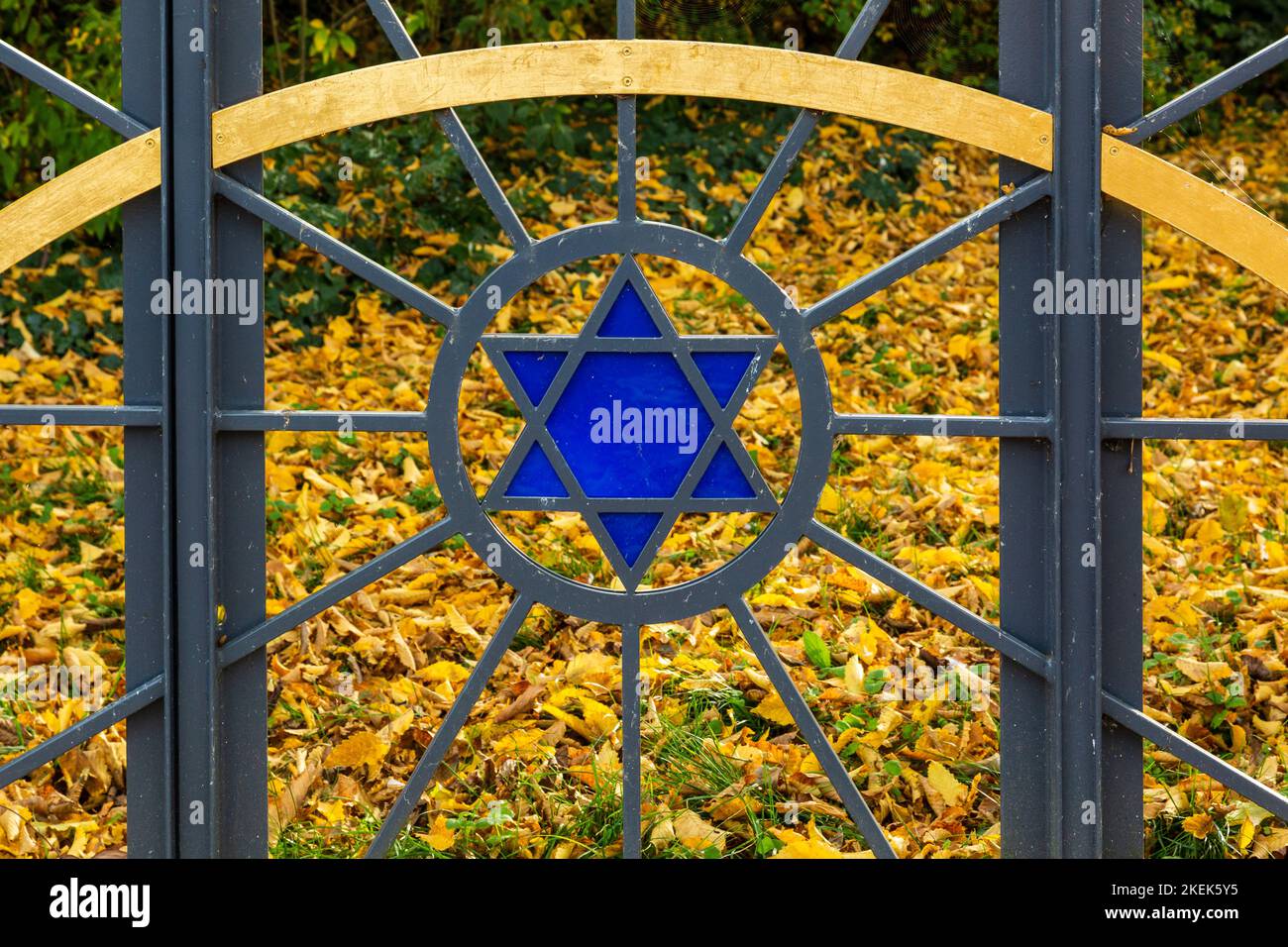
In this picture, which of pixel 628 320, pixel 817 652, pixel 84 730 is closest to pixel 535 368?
pixel 628 320

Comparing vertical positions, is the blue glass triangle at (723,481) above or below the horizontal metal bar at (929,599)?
above

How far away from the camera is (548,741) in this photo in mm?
3666

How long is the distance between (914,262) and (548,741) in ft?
5.76

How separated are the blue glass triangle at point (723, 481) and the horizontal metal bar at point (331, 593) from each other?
50cm

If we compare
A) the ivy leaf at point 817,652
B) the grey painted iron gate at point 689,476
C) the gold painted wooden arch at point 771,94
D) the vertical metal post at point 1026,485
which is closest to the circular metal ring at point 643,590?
the grey painted iron gate at point 689,476

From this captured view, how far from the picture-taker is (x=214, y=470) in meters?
2.67

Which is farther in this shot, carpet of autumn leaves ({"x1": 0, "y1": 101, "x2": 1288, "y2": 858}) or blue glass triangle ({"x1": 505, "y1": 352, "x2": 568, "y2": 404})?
carpet of autumn leaves ({"x1": 0, "y1": 101, "x2": 1288, "y2": 858})

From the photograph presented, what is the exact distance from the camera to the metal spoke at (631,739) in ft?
8.59

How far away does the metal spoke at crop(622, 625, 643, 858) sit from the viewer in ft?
8.59

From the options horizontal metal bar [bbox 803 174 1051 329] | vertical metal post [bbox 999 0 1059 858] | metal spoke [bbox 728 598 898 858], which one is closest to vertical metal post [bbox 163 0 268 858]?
Answer: metal spoke [bbox 728 598 898 858]

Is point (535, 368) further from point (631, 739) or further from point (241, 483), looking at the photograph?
point (631, 739)

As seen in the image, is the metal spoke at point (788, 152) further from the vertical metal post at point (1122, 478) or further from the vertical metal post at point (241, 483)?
the vertical metal post at point (241, 483)

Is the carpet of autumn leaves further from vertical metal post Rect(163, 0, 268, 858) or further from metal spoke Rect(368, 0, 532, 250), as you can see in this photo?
metal spoke Rect(368, 0, 532, 250)

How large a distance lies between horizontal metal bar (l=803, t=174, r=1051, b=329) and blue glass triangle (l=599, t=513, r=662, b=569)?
493 millimetres
